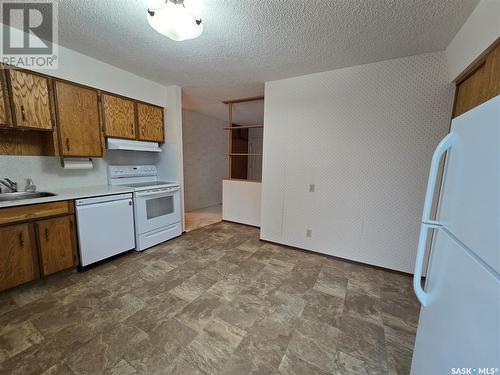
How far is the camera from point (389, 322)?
65.6 inches

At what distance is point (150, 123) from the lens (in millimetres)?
3186

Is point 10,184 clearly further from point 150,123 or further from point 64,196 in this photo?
point 150,123

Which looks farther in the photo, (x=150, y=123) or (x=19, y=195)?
(x=150, y=123)

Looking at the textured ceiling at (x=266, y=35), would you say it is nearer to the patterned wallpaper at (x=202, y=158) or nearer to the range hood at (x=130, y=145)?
the range hood at (x=130, y=145)

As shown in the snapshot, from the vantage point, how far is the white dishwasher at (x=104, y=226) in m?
2.25

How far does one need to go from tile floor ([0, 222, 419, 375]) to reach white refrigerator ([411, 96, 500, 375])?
0.72 metres

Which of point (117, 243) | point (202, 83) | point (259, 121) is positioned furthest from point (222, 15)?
point (259, 121)

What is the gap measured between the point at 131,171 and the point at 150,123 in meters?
0.84

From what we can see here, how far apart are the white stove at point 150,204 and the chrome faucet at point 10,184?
0.97 metres

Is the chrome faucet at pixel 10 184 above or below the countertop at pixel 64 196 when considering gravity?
above

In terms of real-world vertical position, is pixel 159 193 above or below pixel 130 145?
below

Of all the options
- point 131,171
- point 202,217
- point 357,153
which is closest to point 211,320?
point 357,153

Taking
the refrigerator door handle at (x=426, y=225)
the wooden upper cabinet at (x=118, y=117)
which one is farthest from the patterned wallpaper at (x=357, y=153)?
the wooden upper cabinet at (x=118, y=117)

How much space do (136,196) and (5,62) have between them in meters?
1.72
